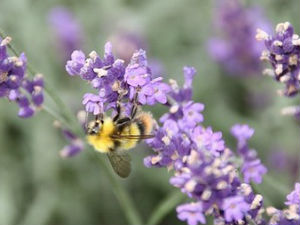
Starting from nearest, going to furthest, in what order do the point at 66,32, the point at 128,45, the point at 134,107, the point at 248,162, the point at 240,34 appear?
1. the point at 134,107
2. the point at 248,162
3. the point at 240,34
4. the point at 128,45
5. the point at 66,32

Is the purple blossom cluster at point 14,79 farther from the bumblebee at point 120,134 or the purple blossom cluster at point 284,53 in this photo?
the purple blossom cluster at point 284,53

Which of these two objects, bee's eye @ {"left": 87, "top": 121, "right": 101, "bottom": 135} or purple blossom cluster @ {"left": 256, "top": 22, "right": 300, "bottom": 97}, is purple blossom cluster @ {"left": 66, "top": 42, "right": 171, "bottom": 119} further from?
purple blossom cluster @ {"left": 256, "top": 22, "right": 300, "bottom": 97}

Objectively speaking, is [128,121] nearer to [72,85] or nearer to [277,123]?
[277,123]

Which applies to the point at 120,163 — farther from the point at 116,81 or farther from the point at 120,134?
the point at 116,81

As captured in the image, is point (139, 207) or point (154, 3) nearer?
point (139, 207)

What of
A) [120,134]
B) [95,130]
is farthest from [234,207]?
[95,130]

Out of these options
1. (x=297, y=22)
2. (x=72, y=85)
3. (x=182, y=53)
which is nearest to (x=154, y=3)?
(x=182, y=53)

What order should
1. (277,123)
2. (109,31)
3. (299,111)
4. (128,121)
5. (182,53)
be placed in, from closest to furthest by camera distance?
(128,121) < (299,111) < (277,123) < (109,31) < (182,53)

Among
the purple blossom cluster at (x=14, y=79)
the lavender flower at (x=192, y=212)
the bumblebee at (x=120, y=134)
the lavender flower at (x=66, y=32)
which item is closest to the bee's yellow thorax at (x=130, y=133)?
the bumblebee at (x=120, y=134)
